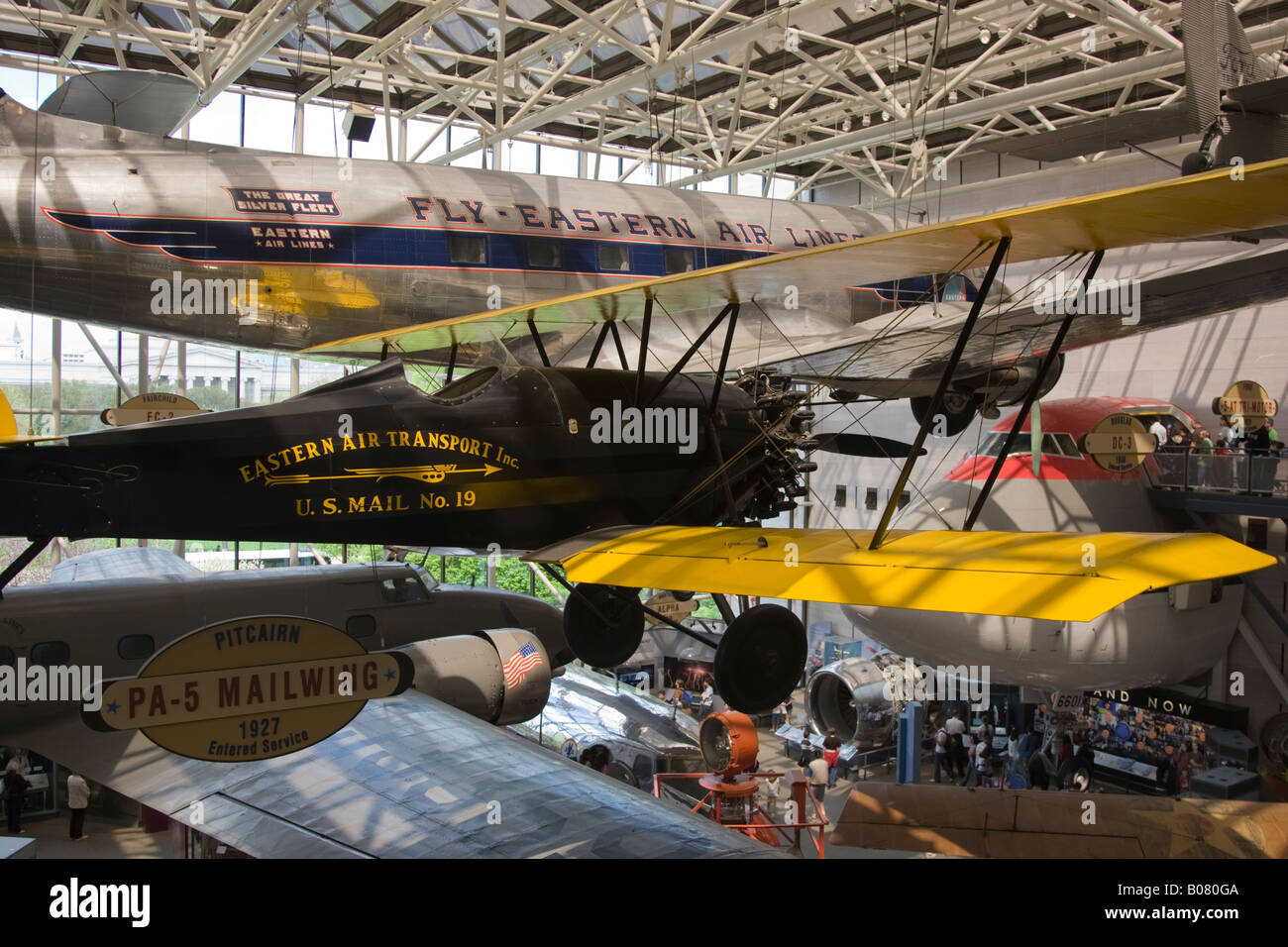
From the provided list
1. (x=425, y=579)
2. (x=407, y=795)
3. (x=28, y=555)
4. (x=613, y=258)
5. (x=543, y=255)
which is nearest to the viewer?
(x=28, y=555)

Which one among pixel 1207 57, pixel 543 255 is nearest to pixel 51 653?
pixel 543 255

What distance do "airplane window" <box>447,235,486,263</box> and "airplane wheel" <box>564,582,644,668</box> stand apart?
17.0ft

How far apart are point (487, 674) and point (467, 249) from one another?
540cm

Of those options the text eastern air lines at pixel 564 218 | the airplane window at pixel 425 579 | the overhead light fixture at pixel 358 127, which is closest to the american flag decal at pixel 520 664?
the airplane window at pixel 425 579

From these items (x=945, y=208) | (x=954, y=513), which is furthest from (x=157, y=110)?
(x=945, y=208)

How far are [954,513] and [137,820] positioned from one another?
39.4 ft

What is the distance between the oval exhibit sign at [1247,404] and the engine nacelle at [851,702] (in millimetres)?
7305

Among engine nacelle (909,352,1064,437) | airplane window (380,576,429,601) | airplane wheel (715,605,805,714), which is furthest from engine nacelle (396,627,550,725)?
engine nacelle (909,352,1064,437)

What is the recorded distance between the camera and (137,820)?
1292cm

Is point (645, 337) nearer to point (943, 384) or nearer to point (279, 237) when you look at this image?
point (943, 384)

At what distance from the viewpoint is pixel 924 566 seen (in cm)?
512

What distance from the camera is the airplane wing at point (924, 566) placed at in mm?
4488

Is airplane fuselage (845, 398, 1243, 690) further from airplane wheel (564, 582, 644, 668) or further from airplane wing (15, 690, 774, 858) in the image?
airplane wing (15, 690, 774, 858)
